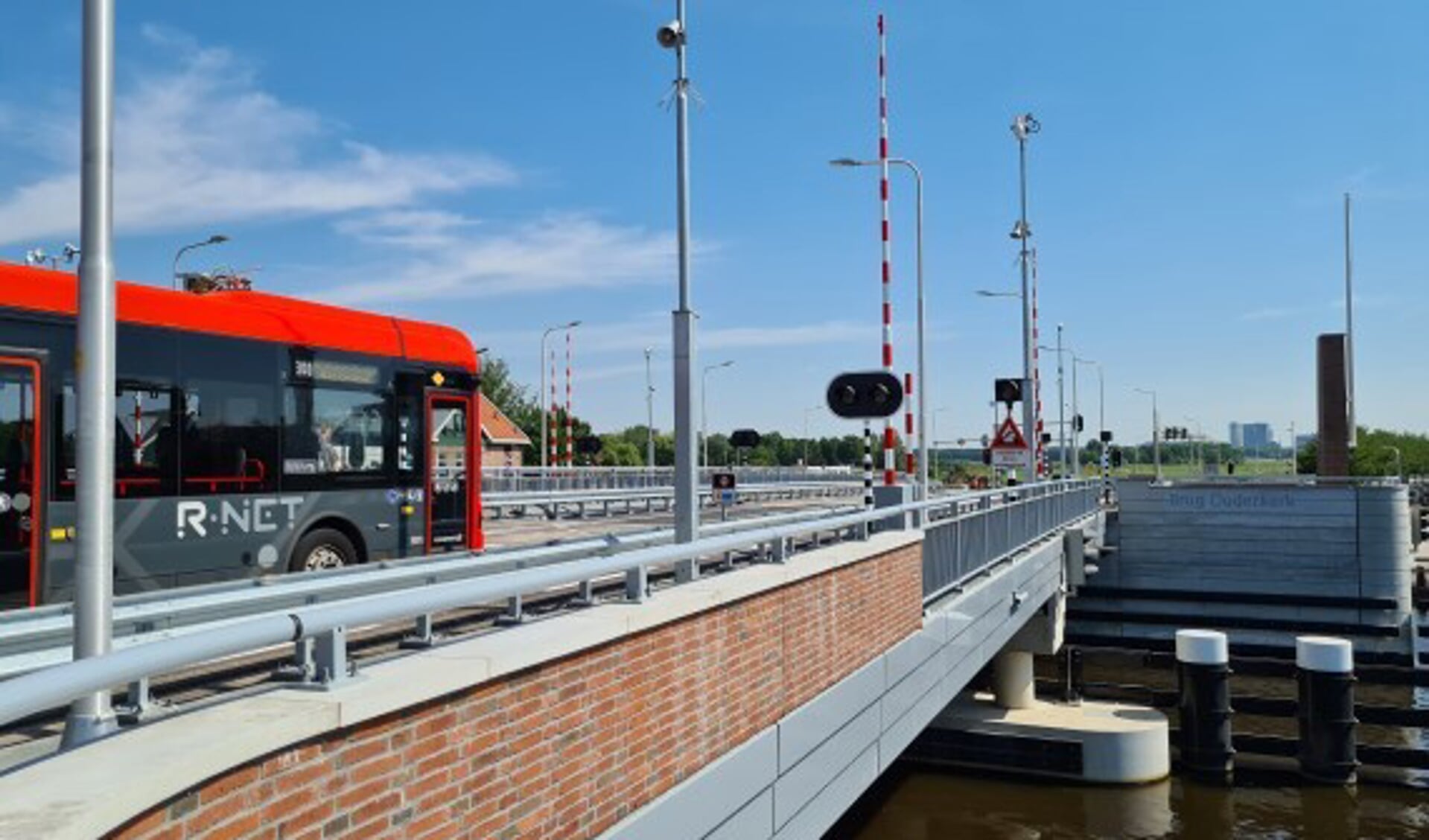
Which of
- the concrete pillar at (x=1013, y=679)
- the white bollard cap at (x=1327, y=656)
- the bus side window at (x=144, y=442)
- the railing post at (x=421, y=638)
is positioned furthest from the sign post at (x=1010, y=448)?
the railing post at (x=421, y=638)

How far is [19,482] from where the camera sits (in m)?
8.79

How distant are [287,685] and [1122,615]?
1309 inches

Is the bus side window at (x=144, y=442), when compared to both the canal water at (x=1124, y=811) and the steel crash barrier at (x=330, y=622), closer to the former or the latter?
the steel crash barrier at (x=330, y=622)

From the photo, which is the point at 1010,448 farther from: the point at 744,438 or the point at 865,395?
the point at 744,438

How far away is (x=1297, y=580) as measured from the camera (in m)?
33.5

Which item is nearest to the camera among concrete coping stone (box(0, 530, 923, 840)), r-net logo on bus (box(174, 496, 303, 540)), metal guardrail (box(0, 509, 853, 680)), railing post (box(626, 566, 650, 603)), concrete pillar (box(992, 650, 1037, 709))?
concrete coping stone (box(0, 530, 923, 840))

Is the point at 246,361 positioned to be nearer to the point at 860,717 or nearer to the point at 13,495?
the point at 13,495

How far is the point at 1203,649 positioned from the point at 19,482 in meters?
20.6

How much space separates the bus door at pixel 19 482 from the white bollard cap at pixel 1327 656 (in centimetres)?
2134

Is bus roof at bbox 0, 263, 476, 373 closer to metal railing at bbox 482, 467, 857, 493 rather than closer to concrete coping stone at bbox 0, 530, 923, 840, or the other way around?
concrete coping stone at bbox 0, 530, 923, 840

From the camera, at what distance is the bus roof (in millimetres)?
9047

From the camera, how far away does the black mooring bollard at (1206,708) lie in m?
22.2

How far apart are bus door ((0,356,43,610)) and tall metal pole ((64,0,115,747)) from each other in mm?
5646

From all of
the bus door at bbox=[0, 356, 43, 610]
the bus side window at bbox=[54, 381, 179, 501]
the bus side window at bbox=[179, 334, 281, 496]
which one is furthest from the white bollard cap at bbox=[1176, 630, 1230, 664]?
the bus door at bbox=[0, 356, 43, 610]
